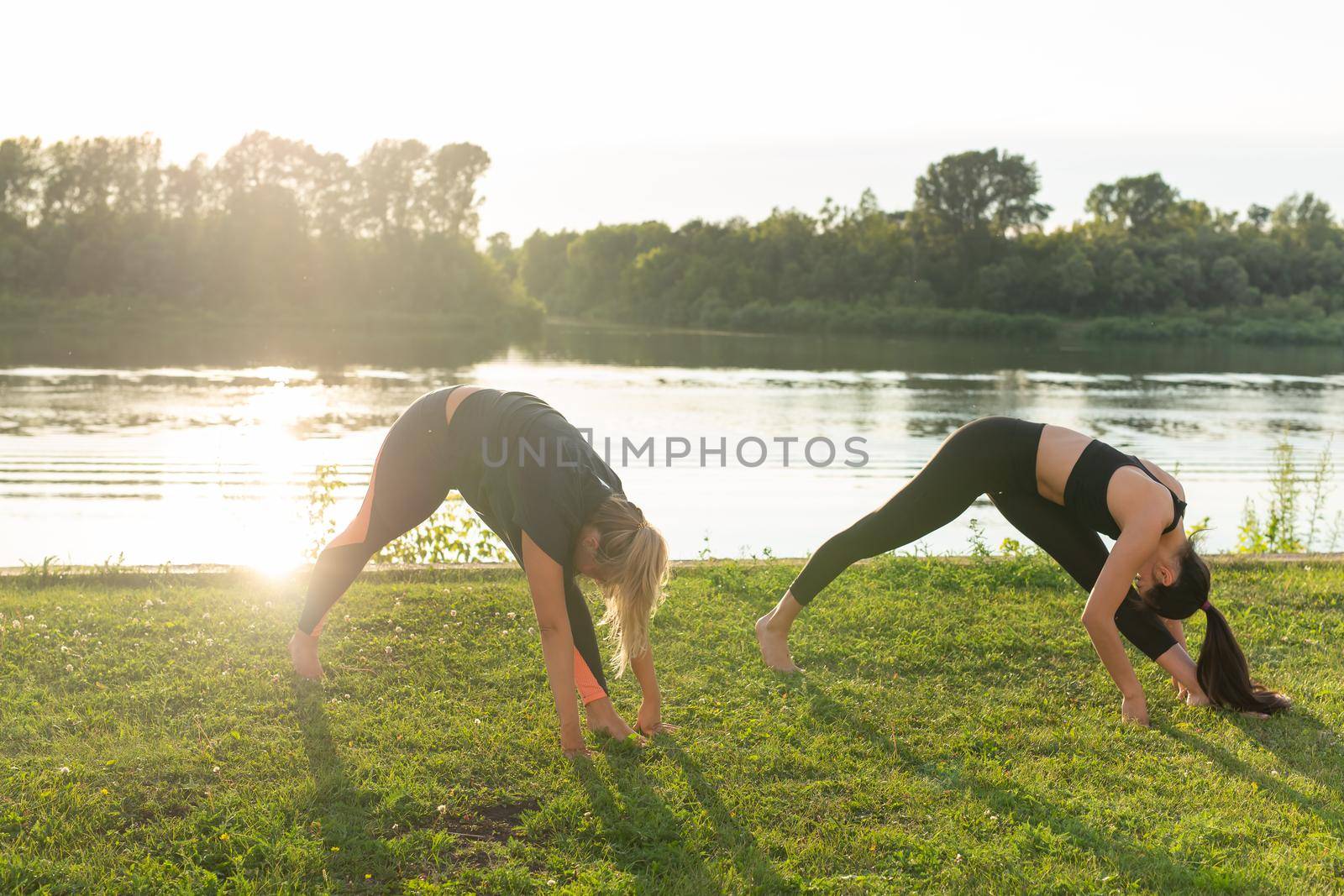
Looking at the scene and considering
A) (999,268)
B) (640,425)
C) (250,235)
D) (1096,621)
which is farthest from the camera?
(999,268)

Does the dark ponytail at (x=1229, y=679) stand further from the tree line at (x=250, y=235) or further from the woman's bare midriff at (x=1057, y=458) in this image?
the tree line at (x=250, y=235)

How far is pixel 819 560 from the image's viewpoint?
4.78 meters

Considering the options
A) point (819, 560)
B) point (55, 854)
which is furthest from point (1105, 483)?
point (55, 854)

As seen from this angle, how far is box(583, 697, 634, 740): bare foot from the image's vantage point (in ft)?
13.0

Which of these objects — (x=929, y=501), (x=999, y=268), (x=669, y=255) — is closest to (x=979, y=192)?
(x=999, y=268)

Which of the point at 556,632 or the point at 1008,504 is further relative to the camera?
the point at 1008,504

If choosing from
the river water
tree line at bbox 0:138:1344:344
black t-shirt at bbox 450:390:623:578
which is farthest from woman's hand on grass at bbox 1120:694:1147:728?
tree line at bbox 0:138:1344:344

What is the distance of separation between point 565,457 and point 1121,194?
90.2m

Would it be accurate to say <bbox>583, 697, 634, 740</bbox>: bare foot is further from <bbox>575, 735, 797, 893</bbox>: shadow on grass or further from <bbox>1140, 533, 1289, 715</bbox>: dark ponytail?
<bbox>1140, 533, 1289, 715</bbox>: dark ponytail

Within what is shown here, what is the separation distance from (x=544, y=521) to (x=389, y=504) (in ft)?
3.48

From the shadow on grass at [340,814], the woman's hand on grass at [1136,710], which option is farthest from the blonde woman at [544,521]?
the woman's hand on grass at [1136,710]

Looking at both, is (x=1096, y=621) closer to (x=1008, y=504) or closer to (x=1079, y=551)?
(x=1079, y=551)

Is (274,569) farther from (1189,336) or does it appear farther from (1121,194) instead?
(1121,194)

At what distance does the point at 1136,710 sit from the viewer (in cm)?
425
